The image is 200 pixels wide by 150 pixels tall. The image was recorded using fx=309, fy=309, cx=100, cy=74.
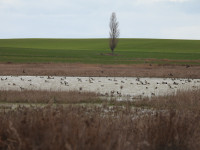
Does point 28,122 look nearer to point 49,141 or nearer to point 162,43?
point 49,141

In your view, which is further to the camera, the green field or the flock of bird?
the green field

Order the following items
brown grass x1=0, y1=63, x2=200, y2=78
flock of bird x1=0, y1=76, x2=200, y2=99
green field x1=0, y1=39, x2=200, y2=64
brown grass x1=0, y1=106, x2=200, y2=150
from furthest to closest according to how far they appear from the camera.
Result: green field x1=0, y1=39, x2=200, y2=64, brown grass x1=0, y1=63, x2=200, y2=78, flock of bird x1=0, y1=76, x2=200, y2=99, brown grass x1=0, y1=106, x2=200, y2=150

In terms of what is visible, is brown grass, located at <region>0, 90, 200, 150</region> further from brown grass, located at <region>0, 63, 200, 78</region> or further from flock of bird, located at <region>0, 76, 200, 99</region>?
brown grass, located at <region>0, 63, 200, 78</region>

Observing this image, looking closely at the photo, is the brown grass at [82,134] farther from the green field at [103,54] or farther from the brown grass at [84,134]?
the green field at [103,54]

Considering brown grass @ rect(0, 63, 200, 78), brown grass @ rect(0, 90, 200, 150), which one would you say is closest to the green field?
brown grass @ rect(0, 63, 200, 78)

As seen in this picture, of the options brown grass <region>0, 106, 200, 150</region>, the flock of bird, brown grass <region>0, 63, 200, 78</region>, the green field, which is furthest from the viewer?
the green field

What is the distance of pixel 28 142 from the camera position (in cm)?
378

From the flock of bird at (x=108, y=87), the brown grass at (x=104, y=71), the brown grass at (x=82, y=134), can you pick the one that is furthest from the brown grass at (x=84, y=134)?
the brown grass at (x=104, y=71)

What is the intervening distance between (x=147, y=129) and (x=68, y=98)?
7513 mm

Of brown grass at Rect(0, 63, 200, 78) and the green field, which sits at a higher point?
the green field

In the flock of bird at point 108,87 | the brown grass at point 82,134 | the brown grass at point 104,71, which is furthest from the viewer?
the brown grass at point 104,71

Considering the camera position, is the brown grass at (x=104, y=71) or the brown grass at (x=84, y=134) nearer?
the brown grass at (x=84, y=134)

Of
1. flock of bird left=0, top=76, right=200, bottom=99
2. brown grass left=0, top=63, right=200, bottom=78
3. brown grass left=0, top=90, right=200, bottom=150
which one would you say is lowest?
flock of bird left=0, top=76, right=200, bottom=99
